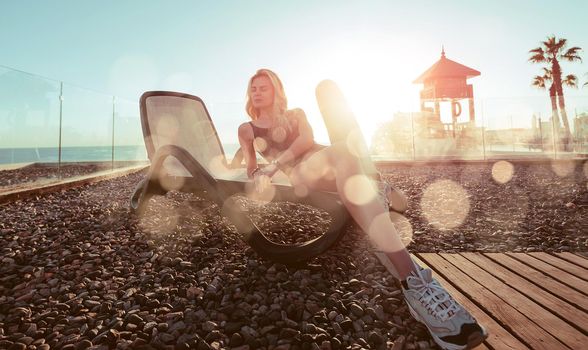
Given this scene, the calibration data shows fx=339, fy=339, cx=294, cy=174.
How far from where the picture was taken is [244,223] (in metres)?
2.00

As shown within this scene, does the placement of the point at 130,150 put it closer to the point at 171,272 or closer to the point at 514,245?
the point at 171,272

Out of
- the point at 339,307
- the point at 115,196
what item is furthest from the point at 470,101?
the point at 339,307

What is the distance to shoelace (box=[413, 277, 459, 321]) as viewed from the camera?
1351 millimetres

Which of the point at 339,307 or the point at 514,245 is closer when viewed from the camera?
the point at 339,307

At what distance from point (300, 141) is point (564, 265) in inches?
70.8

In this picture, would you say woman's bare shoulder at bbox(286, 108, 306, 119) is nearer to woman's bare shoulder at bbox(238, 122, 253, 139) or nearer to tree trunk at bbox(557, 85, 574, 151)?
woman's bare shoulder at bbox(238, 122, 253, 139)

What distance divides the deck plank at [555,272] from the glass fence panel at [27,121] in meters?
6.69

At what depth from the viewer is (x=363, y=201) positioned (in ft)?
5.50

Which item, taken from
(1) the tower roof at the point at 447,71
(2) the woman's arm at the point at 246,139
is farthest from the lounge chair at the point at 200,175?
(1) the tower roof at the point at 447,71

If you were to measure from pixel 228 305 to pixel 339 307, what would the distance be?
1.74 feet

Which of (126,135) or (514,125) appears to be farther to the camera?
(514,125)

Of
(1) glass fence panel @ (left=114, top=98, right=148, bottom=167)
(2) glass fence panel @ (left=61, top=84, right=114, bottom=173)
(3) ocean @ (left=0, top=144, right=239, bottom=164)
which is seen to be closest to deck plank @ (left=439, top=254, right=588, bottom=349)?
(3) ocean @ (left=0, top=144, right=239, bottom=164)

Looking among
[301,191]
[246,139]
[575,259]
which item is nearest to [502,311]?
[575,259]

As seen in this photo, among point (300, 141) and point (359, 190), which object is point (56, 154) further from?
point (359, 190)
